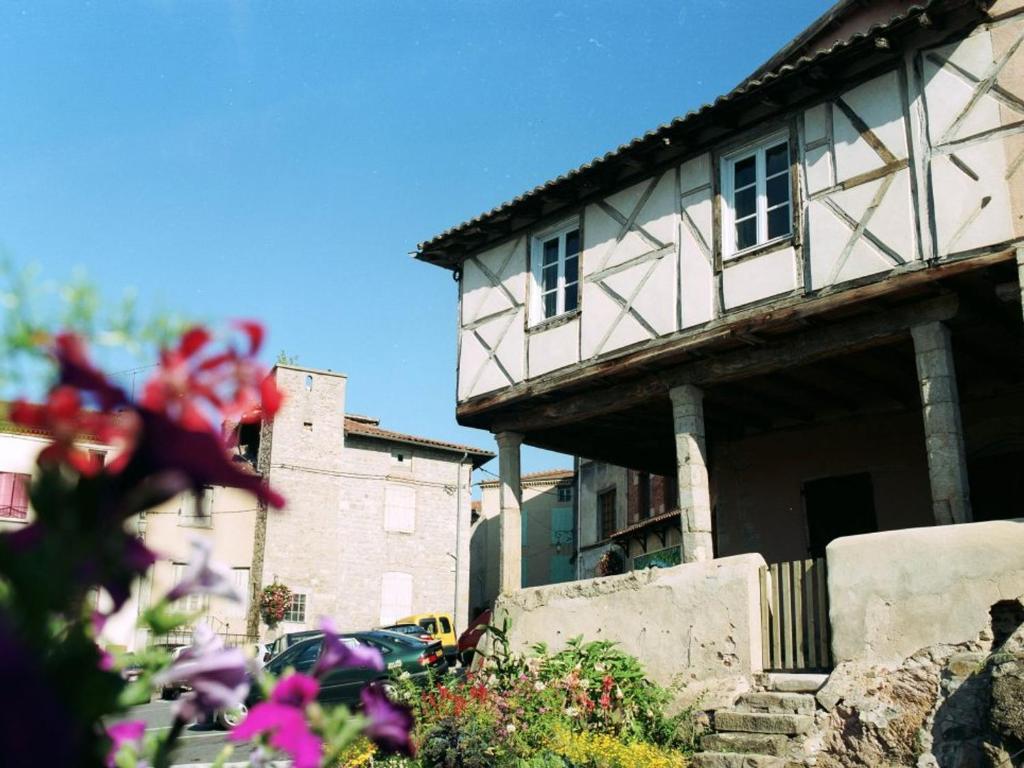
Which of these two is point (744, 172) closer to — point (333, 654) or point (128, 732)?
point (333, 654)

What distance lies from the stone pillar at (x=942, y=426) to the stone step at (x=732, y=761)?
9.19ft

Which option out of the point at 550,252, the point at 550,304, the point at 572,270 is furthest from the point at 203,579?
the point at 550,252

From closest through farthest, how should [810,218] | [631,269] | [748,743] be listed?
[748,743] < [810,218] < [631,269]

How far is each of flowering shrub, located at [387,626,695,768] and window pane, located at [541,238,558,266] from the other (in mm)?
5219

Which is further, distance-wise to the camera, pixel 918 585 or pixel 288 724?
pixel 918 585

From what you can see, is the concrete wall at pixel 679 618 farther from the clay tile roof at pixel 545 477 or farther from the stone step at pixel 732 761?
the clay tile roof at pixel 545 477

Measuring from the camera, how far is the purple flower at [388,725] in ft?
4.12

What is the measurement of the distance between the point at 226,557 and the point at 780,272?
76.7 feet

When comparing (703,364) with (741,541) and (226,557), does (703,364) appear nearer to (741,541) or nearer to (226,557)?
(741,541)

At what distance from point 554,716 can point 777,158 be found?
6.48m

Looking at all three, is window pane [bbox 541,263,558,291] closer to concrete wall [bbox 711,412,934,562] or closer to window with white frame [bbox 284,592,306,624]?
concrete wall [bbox 711,412,934,562]

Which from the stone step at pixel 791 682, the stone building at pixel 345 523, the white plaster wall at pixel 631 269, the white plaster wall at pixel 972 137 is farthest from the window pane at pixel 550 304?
the stone building at pixel 345 523

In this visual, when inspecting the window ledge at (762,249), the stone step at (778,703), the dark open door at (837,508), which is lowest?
the stone step at (778,703)

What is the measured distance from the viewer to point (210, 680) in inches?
44.7
